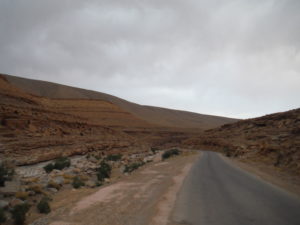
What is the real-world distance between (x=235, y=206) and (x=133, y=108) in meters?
114

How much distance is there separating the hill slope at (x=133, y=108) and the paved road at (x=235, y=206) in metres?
81.8

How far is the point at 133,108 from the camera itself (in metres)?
120

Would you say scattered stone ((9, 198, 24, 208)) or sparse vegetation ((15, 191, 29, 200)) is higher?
sparse vegetation ((15, 191, 29, 200))

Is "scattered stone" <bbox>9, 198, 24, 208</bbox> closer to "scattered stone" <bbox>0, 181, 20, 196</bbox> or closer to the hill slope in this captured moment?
"scattered stone" <bbox>0, 181, 20, 196</bbox>

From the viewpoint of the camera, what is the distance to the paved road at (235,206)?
5.60 metres

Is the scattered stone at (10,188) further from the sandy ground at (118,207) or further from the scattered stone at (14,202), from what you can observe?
the sandy ground at (118,207)

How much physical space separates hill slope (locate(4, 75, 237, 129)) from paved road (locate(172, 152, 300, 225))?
81804 millimetres

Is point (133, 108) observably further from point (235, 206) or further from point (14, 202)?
point (235, 206)

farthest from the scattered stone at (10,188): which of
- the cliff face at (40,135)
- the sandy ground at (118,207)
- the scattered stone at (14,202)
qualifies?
the cliff face at (40,135)

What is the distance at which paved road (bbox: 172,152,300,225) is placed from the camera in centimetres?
560

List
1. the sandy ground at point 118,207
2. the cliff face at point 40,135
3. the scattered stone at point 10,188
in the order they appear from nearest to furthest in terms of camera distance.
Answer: the sandy ground at point 118,207 → the scattered stone at point 10,188 → the cliff face at point 40,135

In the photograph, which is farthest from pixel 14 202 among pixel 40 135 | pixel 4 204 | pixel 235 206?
pixel 40 135

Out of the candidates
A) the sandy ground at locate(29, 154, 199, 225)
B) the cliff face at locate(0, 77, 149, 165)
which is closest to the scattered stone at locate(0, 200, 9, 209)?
the sandy ground at locate(29, 154, 199, 225)

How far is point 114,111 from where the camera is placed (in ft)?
250
